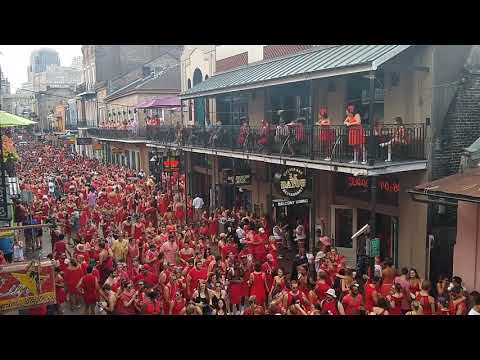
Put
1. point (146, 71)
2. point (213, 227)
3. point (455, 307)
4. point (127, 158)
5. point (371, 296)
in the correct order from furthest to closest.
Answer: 1. point (146, 71)
2. point (127, 158)
3. point (213, 227)
4. point (371, 296)
5. point (455, 307)

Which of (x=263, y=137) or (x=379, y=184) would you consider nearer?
(x=379, y=184)

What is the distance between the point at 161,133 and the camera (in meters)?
24.4

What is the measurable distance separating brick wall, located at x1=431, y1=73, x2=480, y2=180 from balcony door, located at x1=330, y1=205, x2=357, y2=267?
294 cm

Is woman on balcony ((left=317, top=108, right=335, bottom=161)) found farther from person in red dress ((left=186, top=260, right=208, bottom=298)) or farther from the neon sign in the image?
person in red dress ((left=186, top=260, right=208, bottom=298))

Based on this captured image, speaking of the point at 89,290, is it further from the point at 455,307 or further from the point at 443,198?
the point at 443,198

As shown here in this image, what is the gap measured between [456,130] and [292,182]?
404 cm

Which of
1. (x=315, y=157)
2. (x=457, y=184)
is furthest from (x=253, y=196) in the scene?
(x=457, y=184)

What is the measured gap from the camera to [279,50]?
17953 millimetres

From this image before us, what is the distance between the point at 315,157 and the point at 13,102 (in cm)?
6612

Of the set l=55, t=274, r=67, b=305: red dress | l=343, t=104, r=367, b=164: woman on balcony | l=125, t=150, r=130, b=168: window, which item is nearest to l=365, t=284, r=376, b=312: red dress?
l=343, t=104, r=367, b=164: woman on balcony

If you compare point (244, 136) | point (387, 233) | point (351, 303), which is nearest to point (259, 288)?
point (351, 303)

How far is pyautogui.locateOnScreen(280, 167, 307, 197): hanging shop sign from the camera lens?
12.7 m
